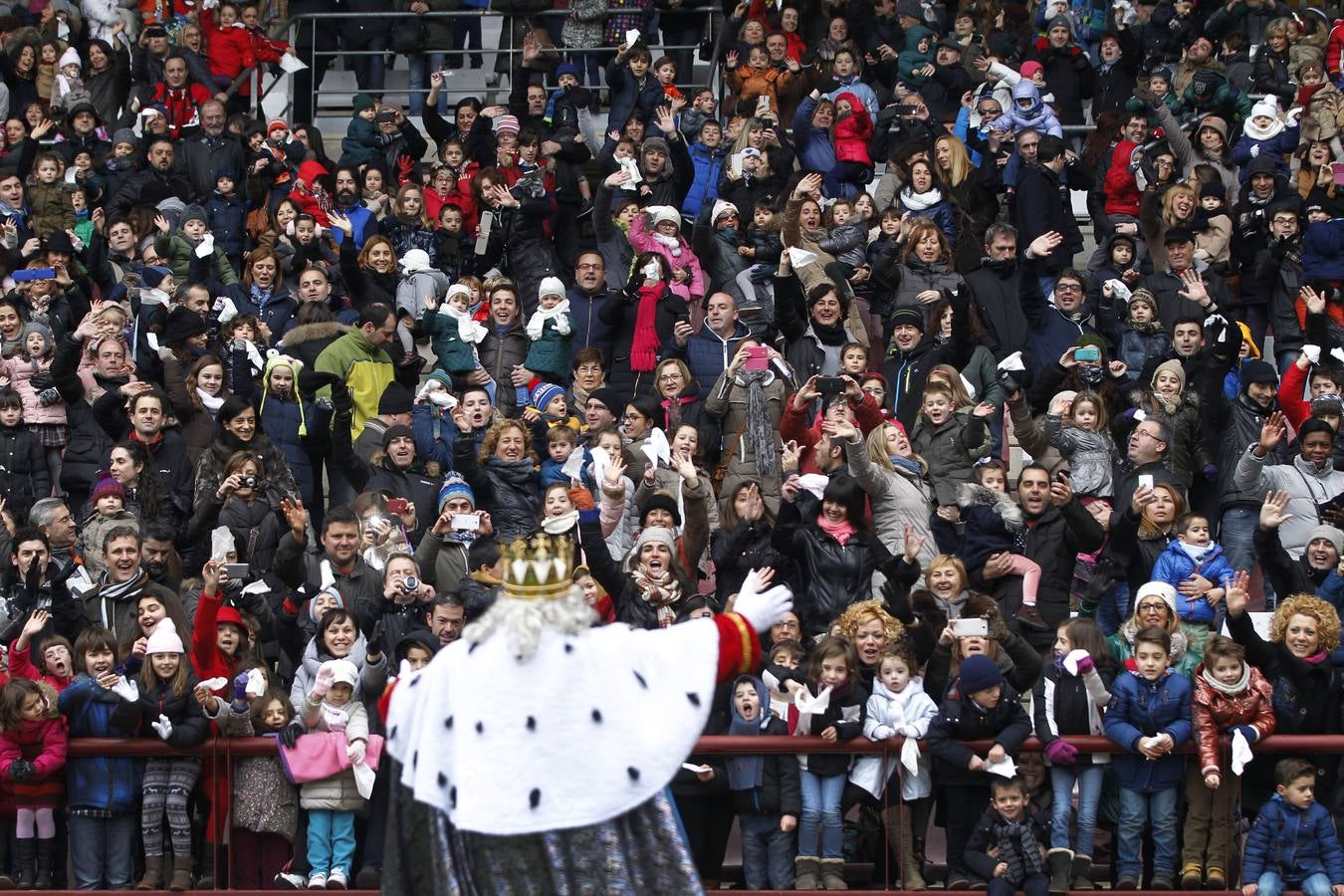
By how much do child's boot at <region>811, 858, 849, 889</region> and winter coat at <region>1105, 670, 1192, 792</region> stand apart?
1.33 metres

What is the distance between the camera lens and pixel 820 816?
1131 centimetres

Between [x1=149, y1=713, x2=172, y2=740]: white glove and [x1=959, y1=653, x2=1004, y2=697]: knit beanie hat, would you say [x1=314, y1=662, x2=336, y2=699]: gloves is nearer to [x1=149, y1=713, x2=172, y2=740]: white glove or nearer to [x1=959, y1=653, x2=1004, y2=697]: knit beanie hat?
[x1=149, y1=713, x2=172, y2=740]: white glove

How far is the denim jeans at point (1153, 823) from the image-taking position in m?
11.3

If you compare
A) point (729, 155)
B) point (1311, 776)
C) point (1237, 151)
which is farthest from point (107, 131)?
point (1311, 776)

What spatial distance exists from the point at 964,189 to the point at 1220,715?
24.8ft

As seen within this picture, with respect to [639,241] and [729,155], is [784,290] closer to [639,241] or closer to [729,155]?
[639,241]

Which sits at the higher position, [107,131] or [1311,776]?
[107,131]

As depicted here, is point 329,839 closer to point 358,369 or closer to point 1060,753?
point 1060,753

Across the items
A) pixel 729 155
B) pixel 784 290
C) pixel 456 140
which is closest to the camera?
pixel 784 290

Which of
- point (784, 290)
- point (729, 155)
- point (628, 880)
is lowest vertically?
point (628, 880)

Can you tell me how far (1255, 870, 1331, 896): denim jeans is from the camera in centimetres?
1091

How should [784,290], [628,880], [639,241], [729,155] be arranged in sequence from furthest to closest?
1. [729,155]
2. [639,241]
3. [784,290]
4. [628,880]

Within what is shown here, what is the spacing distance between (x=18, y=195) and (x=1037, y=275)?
7.76 meters

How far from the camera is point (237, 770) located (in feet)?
37.2
